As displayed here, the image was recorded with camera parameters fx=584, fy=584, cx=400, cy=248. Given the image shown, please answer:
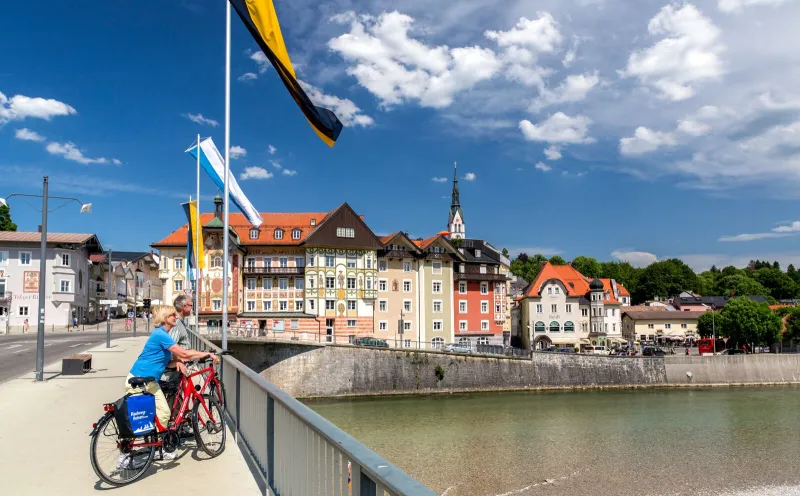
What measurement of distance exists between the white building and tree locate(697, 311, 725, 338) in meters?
79.0

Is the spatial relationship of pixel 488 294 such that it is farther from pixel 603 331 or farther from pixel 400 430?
pixel 400 430

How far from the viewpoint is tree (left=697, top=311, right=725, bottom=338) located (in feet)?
262

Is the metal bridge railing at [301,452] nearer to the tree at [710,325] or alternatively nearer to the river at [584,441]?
the river at [584,441]

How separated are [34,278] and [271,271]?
75.5ft

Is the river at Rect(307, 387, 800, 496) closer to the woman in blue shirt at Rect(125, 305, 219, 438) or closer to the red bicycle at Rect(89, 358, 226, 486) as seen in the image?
the red bicycle at Rect(89, 358, 226, 486)

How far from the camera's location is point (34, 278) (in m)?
57.2

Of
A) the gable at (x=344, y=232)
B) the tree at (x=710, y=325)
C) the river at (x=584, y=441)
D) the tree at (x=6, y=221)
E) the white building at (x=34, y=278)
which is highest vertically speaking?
the tree at (x=6, y=221)

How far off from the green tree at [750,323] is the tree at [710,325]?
0.99 metres


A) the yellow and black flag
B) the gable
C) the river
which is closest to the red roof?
the gable

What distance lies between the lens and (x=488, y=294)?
68.3 meters

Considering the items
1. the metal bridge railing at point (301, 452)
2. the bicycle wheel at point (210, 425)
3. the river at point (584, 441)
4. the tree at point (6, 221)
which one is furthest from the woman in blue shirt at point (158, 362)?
the tree at point (6, 221)

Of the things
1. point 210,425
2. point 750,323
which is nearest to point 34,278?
point 210,425

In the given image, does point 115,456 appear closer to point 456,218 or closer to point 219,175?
point 219,175

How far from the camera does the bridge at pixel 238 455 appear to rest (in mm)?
3408
